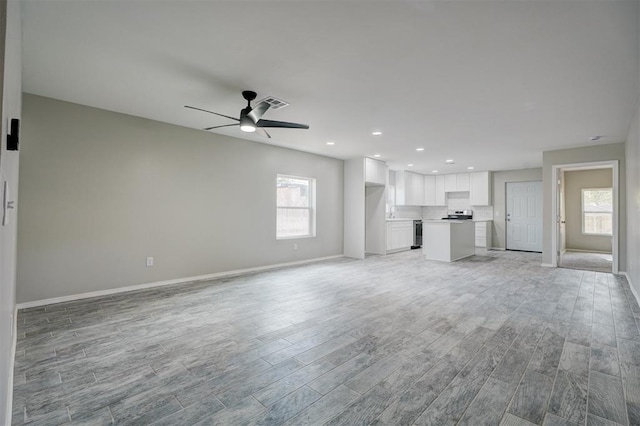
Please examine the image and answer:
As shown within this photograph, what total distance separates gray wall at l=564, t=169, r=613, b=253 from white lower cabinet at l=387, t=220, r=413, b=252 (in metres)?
4.78

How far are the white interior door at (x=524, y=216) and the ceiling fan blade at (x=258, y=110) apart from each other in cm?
877

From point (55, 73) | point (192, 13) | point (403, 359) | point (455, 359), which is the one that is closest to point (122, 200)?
point (55, 73)

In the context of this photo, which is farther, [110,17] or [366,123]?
[366,123]

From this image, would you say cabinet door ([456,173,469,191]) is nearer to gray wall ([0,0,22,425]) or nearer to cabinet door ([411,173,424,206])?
cabinet door ([411,173,424,206])

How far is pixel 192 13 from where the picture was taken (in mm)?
2061

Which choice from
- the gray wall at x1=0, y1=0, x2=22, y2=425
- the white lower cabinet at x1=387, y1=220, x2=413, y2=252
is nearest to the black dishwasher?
the white lower cabinet at x1=387, y1=220, x2=413, y2=252

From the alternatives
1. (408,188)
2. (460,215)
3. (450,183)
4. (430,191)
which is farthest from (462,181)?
(408,188)

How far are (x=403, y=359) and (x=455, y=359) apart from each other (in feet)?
1.35

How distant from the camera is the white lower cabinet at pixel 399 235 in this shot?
8250 millimetres

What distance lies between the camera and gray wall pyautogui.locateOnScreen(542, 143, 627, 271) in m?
5.34

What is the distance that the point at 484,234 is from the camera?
361 inches

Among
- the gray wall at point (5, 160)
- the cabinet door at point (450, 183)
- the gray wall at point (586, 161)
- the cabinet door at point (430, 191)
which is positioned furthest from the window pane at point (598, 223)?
the gray wall at point (5, 160)

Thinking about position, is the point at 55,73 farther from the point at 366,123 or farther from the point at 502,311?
the point at 502,311

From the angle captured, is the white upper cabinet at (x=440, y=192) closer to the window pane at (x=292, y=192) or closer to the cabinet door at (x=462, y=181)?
the cabinet door at (x=462, y=181)
